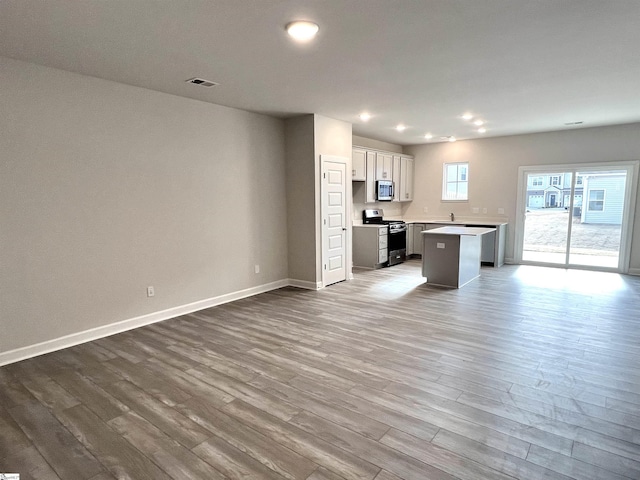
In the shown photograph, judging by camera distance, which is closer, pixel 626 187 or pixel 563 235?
pixel 626 187

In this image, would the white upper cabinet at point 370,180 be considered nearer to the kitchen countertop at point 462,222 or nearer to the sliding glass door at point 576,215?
the kitchen countertop at point 462,222

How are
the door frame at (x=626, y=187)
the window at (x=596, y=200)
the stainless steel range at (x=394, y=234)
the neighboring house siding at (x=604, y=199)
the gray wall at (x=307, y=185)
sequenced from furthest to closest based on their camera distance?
the stainless steel range at (x=394, y=234) → the window at (x=596, y=200) → the neighboring house siding at (x=604, y=199) → the door frame at (x=626, y=187) → the gray wall at (x=307, y=185)

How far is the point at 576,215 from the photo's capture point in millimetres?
7074

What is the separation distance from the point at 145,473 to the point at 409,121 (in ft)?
18.8

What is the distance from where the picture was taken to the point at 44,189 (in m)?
3.38

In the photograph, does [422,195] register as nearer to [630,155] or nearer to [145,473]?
[630,155]

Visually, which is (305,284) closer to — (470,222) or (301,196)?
(301,196)

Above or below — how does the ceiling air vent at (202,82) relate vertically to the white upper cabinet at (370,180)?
above

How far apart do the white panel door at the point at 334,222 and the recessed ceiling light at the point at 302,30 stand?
2.95 metres

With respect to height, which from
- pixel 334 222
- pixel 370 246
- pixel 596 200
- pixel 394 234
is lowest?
pixel 370 246

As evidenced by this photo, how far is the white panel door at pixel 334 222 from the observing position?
5.76 m

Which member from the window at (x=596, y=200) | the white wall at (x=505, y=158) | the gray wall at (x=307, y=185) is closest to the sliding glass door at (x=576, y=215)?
the window at (x=596, y=200)

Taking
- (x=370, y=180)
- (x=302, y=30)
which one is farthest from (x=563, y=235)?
(x=302, y=30)

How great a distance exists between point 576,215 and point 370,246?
4080 millimetres
